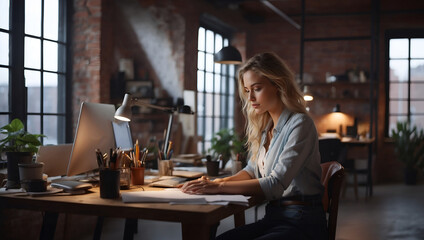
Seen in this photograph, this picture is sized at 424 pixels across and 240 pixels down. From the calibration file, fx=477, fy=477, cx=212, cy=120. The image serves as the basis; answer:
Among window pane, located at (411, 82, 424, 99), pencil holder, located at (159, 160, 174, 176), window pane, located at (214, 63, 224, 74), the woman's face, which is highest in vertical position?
window pane, located at (214, 63, 224, 74)

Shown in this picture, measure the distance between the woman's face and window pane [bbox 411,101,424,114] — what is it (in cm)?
748

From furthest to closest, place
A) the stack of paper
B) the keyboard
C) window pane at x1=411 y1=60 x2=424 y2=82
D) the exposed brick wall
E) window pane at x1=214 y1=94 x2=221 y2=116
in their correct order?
window pane at x1=411 y1=60 x2=424 y2=82, window pane at x1=214 y1=94 x2=221 y2=116, the exposed brick wall, the keyboard, the stack of paper

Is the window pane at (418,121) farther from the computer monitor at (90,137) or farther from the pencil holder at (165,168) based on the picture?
the computer monitor at (90,137)

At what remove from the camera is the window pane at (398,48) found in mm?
8891

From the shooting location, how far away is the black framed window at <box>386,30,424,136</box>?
29.0ft

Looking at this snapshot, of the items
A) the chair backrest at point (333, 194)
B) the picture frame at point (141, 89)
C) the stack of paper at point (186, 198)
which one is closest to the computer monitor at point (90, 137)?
the stack of paper at point (186, 198)

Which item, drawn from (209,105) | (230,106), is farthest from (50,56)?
(230,106)

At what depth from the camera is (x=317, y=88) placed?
9250mm

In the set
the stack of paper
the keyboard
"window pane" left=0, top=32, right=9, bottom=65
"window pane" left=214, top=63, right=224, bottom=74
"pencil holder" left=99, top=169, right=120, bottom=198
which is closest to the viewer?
the stack of paper

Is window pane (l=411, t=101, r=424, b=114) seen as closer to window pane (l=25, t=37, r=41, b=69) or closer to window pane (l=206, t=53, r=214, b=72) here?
A: window pane (l=206, t=53, r=214, b=72)

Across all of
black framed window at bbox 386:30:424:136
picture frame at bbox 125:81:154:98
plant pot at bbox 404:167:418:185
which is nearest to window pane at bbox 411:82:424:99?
black framed window at bbox 386:30:424:136

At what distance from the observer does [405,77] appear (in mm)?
8891

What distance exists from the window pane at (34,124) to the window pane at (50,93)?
179 mm

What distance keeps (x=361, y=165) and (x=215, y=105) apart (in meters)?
2.59
